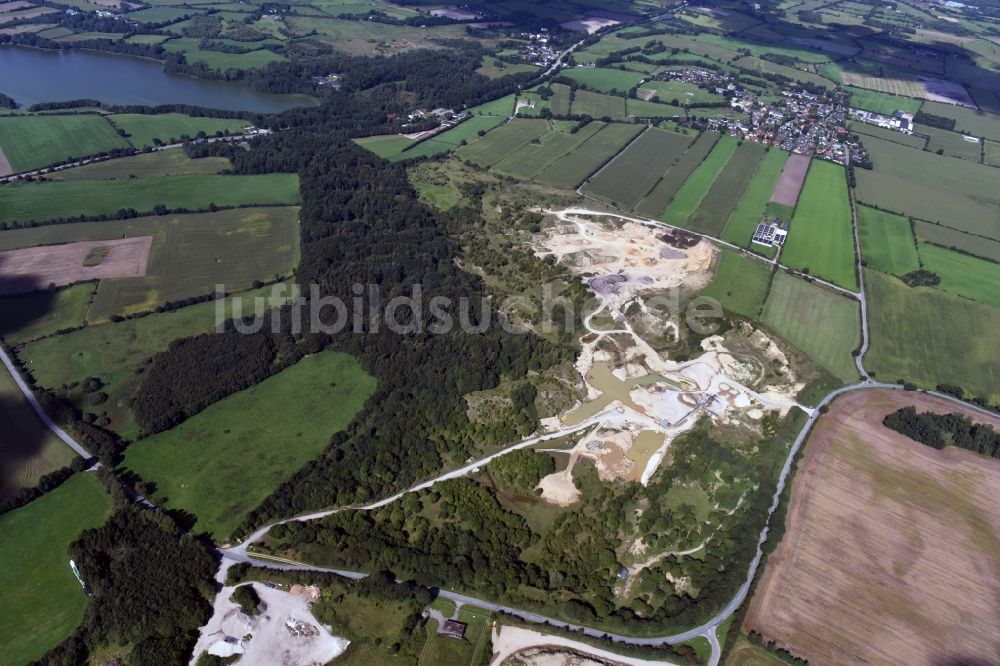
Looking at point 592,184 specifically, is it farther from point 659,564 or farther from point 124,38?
point 124,38

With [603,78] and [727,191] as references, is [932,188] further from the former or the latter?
[603,78]

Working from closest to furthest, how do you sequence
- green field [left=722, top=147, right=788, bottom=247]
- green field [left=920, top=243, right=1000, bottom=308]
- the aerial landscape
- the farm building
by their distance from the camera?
the aerial landscape → green field [left=920, top=243, right=1000, bottom=308] → the farm building → green field [left=722, top=147, right=788, bottom=247]

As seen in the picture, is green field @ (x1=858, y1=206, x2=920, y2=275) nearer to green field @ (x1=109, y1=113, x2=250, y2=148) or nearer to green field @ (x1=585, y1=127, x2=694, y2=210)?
green field @ (x1=585, y1=127, x2=694, y2=210)

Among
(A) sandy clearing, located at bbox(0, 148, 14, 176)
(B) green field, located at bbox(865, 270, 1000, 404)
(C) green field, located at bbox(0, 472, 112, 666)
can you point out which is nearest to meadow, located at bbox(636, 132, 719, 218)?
(B) green field, located at bbox(865, 270, 1000, 404)

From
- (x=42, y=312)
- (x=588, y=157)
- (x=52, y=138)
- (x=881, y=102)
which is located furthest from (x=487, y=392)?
(x=881, y=102)

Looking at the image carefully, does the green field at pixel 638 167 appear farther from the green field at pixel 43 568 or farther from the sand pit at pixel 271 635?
the green field at pixel 43 568

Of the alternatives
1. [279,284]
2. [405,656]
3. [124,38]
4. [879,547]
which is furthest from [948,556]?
[124,38]
